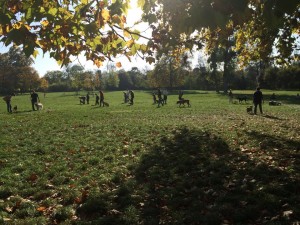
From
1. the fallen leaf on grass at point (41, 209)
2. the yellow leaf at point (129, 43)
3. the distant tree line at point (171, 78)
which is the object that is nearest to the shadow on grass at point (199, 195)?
the fallen leaf on grass at point (41, 209)

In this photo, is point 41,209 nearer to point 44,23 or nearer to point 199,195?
point 199,195

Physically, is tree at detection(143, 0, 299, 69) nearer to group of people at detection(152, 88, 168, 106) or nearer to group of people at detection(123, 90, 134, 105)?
group of people at detection(152, 88, 168, 106)

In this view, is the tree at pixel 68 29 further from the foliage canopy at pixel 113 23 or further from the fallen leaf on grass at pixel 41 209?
the fallen leaf on grass at pixel 41 209

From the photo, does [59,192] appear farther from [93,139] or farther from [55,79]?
[55,79]

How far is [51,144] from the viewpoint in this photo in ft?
43.4

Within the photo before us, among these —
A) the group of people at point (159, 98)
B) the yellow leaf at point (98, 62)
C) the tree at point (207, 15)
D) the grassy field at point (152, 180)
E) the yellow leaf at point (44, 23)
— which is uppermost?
the yellow leaf at point (44, 23)

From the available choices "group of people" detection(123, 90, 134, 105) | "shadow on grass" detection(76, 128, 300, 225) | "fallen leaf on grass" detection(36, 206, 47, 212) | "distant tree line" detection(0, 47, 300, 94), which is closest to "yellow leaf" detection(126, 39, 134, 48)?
"shadow on grass" detection(76, 128, 300, 225)

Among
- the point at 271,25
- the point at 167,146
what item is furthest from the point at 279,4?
the point at 167,146

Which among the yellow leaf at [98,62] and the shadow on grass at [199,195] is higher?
the yellow leaf at [98,62]

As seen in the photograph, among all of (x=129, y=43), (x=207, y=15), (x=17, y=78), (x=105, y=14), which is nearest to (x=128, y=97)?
(x=129, y=43)

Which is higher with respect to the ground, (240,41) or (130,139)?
(240,41)

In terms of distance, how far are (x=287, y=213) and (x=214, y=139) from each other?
312 inches

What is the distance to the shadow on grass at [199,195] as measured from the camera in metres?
5.89

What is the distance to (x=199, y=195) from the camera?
7.05 m
